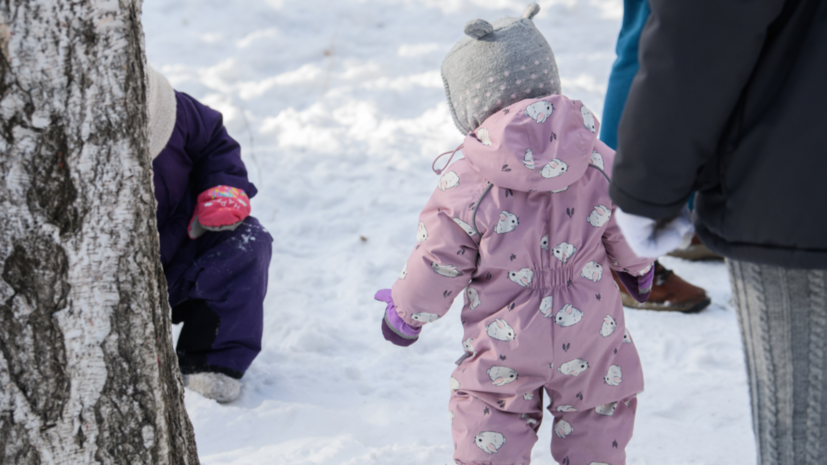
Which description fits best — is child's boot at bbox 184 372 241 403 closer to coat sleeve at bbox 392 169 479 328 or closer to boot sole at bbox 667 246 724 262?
coat sleeve at bbox 392 169 479 328

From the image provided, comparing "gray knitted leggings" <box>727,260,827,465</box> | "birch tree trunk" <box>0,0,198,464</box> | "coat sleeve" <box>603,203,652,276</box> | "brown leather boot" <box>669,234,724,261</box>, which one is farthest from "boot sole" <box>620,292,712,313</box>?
"birch tree trunk" <box>0,0,198,464</box>

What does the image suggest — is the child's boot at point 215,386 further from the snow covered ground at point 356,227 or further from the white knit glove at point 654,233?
the white knit glove at point 654,233

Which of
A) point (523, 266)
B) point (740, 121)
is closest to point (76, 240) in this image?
point (523, 266)

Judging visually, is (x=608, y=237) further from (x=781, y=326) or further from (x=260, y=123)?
(x=260, y=123)

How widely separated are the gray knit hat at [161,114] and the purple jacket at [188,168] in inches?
2.6

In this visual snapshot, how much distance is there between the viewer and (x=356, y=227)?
3832 mm

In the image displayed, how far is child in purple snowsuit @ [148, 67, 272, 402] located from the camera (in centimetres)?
243

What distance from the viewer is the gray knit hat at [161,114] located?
7.53 feet

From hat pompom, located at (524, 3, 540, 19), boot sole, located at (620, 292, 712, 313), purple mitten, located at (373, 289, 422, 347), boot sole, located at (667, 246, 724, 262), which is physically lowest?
boot sole, located at (667, 246, 724, 262)

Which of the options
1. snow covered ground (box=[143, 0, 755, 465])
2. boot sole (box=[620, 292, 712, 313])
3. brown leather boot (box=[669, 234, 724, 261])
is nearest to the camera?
snow covered ground (box=[143, 0, 755, 465])

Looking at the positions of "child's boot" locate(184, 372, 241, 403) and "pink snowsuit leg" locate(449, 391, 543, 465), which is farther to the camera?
"child's boot" locate(184, 372, 241, 403)

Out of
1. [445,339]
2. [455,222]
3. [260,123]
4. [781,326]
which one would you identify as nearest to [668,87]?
[781,326]

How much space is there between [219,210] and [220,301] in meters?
0.34

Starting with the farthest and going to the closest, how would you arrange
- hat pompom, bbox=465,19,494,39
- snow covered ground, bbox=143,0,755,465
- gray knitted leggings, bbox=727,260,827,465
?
snow covered ground, bbox=143,0,755,465 → hat pompom, bbox=465,19,494,39 → gray knitted leggings, bbox=727,260,827,465
